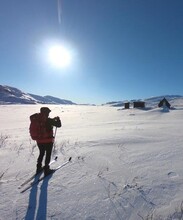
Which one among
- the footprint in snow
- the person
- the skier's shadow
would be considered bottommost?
the skier's shadow

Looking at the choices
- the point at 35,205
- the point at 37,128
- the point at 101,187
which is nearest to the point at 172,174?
the point at 101,187

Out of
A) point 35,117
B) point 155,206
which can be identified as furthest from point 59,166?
point 155,206

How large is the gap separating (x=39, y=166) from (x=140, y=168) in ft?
10.2

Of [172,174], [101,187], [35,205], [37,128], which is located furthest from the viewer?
[37,128]

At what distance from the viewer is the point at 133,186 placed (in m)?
5.16

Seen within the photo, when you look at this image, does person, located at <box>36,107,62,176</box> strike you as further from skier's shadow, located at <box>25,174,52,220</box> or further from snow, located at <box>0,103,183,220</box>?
skier's shadow, located at <box>25,174,52,220</box>

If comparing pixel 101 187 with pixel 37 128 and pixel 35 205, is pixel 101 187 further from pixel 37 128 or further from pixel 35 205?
pixel 37 128

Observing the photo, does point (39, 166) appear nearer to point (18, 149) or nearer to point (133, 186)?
point (133, 186)

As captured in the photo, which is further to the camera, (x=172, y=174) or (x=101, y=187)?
(x=172, y=174)

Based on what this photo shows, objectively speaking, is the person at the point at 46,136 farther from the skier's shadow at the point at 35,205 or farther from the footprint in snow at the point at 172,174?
the footprint in snow at the point at 172,174

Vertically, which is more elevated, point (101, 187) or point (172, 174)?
point (172, 174)

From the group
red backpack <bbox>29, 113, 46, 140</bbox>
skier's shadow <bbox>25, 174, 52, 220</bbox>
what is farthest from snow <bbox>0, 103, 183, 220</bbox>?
red backpack <bbox>29, 113, 46, 140</bbox>

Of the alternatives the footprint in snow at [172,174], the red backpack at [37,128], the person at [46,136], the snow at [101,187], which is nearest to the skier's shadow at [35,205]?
the snow at [101,187]

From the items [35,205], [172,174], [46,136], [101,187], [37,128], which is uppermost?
[37,128]
